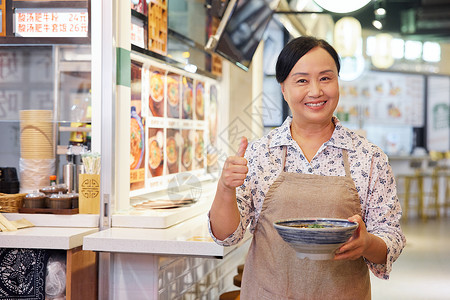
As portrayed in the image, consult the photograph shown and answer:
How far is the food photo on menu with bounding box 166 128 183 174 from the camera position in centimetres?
452

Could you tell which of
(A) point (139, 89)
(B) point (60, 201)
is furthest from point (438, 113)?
(B) point (60, 201)

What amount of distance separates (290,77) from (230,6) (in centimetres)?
253

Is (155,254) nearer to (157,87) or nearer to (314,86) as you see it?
(314,86)

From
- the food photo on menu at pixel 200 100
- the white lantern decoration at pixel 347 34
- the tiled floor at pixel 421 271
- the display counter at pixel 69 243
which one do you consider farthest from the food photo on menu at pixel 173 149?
the white lantern decoration at pixel 347 34

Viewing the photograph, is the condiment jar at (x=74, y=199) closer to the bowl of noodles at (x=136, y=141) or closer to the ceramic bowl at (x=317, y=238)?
the bowl of noodles at (x=136, y=141)

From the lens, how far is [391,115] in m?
13.8

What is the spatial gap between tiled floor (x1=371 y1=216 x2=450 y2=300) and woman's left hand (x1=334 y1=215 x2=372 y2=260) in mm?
4167

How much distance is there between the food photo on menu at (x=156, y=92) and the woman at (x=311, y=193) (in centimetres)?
230

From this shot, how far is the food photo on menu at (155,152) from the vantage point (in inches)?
163

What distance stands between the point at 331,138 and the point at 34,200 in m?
2.02

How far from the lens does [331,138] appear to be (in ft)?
6.20

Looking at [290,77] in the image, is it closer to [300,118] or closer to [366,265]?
[300,118]

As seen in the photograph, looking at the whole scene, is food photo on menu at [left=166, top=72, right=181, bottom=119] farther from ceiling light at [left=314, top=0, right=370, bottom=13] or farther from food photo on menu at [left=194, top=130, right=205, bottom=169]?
ceiling light at [left=314, top=0, right=370, bottom=13]

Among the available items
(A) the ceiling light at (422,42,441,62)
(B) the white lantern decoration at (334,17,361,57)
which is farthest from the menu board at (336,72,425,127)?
(B) the white lantern decoration at (334,17,361,57)
